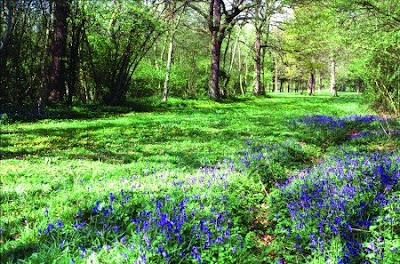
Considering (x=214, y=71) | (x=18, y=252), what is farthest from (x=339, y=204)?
(x=214, y=71)

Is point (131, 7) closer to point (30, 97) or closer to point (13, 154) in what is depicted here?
point (30, 97)

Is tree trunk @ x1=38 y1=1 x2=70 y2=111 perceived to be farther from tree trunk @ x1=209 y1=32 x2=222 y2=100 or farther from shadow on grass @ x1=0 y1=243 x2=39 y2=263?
shadow on grass @ x1=0 y1=243 x2=39 y2=263

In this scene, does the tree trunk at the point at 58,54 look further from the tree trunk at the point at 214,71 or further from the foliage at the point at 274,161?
the tree trunk at the point at 214,71

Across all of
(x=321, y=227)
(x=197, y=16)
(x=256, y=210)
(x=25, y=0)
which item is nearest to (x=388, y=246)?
(x=321, y=227)

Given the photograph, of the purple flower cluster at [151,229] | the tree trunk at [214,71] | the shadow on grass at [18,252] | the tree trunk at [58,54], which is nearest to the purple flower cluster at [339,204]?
the purple flower cluster at [151,229]

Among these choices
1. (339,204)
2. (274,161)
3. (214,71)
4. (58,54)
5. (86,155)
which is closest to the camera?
(339,204)

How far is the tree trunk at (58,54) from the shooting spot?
1600 centimetres

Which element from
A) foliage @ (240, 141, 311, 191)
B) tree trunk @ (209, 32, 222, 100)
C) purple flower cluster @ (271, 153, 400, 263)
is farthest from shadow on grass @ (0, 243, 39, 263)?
tree trunk @ (209, 32, 222, 100)

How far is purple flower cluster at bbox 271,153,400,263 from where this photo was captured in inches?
146

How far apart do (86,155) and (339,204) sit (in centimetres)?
568

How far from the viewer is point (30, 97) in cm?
1612

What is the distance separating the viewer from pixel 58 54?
16.2 metres

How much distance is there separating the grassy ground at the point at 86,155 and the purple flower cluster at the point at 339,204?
2426mm

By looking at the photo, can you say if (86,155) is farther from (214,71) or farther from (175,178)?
(214,71)
